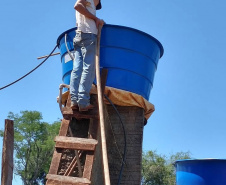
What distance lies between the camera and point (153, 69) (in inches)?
193

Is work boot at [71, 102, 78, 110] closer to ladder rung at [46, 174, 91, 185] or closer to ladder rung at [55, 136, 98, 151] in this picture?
ladder rung at [55, 136, 98, 151]

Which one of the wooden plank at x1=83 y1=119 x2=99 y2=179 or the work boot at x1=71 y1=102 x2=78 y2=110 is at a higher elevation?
the work boot at x1=71 y1=102 x2=78 y2=110

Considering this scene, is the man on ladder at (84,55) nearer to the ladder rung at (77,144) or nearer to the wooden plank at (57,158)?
the wooden plank at (57,158)

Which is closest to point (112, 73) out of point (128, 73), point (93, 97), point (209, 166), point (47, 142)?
point (128, 73)

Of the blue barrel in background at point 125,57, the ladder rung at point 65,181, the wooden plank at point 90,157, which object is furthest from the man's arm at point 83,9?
the ladder rung at point 65,181

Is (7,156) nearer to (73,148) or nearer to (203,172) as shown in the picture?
(73,148)

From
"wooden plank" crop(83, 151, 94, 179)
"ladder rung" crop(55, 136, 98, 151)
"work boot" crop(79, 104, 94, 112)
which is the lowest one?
"wooden plank" crop(83, 151, 94, 179)

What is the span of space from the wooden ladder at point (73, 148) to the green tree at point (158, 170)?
24.2 meters

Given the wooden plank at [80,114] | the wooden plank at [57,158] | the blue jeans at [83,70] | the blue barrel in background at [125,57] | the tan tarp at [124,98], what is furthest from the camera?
the blue barrel in background at [125,57]

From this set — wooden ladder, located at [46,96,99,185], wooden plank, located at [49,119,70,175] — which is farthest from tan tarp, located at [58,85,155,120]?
wooden plank, located at [49,119,70,175]

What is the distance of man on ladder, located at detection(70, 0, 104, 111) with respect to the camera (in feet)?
12.3

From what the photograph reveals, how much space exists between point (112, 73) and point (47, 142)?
80.1ft

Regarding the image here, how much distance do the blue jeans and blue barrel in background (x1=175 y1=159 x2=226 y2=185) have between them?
182 centimetres

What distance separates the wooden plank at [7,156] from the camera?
3.16 meters
